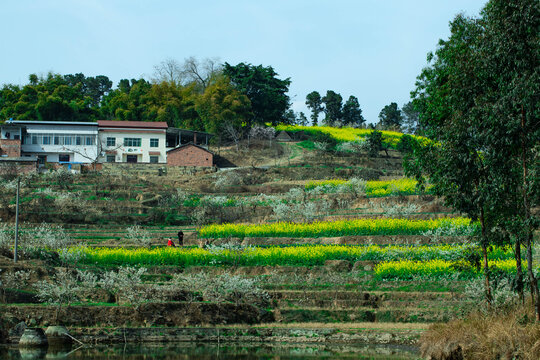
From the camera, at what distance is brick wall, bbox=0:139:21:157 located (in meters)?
59.2

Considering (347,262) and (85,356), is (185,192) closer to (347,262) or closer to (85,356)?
(347,262)

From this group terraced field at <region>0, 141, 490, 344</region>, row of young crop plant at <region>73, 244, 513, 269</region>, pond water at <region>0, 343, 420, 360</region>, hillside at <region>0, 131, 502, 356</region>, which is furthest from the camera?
row of young crop plant at <region>73, 244, 513, 269</region>

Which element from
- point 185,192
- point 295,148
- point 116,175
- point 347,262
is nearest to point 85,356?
point 347,262

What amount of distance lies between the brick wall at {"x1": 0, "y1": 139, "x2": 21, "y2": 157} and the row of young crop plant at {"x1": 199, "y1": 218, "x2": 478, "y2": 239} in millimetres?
28287

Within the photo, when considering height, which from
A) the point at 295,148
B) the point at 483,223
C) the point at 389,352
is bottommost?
the point at 389,352

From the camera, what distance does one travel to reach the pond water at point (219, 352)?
19.0 metres

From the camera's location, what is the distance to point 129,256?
104 ft

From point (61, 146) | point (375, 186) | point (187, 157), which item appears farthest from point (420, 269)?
point (61, 146)

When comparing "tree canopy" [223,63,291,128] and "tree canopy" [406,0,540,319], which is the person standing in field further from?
"tree canopy" [223,63,291,128]

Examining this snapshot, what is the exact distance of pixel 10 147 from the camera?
59.3 meters

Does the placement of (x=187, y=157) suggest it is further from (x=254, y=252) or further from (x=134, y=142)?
(x=254, y=252)

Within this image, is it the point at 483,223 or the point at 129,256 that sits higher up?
the point at 483,223

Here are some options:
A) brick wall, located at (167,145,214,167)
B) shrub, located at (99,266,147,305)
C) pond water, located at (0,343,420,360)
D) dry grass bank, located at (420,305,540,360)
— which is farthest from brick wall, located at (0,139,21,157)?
dry grass bank, located at (420,305,540,360)

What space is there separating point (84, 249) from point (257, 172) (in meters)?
26.1
